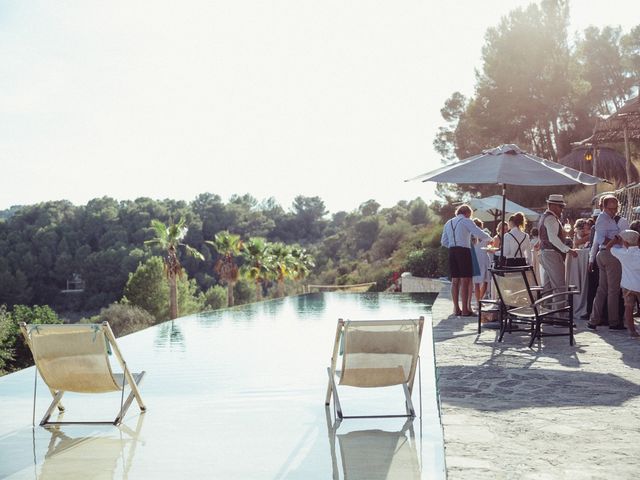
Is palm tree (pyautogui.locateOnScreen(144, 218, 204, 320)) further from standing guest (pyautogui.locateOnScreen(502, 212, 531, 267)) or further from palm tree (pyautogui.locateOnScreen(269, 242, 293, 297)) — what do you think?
standing guest (pyautogui.locateOnScreen(502, 212, 531, 267))

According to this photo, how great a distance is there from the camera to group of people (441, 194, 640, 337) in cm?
776

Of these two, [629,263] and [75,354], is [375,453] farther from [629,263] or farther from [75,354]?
[629,263]

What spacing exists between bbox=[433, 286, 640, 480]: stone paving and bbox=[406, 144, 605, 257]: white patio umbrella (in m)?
1.75

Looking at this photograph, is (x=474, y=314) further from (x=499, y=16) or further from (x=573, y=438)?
(x=499, y=16)

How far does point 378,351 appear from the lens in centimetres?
495

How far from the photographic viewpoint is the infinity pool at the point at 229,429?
4.14 metres

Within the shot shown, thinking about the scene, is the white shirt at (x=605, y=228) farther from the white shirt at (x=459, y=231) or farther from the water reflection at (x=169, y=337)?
the water reflection at (x=169, y=337)

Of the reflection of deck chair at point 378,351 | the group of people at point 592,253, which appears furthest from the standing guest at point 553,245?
the reflection of deck chair at point 378,351

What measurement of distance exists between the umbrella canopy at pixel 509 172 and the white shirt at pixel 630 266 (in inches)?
38.2

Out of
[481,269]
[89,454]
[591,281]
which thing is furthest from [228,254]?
[89,454]

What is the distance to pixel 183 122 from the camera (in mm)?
62031

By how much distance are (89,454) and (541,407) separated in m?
2.88

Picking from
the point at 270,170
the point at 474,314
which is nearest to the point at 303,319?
the point at 474,314

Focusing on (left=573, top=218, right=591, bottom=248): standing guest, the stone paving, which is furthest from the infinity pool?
(left=573, top=218, right=591, bottom=248): standing guest
